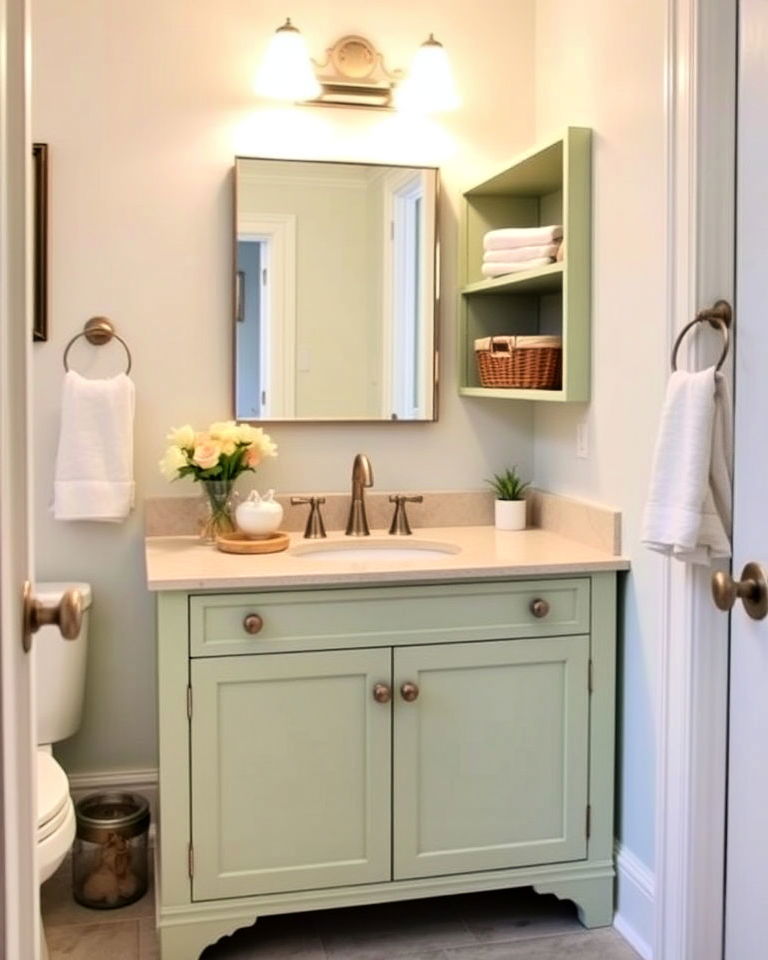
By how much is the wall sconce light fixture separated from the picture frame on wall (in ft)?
1.92

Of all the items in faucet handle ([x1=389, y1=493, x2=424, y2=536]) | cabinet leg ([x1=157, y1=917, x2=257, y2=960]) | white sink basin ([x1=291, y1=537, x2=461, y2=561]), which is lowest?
cabinet leg ([x1=157, y1=917, x2=257, y2=960])

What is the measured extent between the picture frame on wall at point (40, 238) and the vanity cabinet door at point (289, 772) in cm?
103

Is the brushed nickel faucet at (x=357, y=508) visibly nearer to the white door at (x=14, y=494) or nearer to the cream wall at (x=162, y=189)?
the cream wall at (x=162, y=189)

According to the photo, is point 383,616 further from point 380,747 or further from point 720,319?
point 720,319

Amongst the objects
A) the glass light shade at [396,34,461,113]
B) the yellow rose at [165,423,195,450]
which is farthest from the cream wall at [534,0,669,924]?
the yellow rose at [165,423,195,450]

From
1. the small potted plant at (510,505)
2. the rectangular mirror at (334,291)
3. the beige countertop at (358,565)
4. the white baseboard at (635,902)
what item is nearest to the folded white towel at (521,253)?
the rectangular mirror at (334,291)

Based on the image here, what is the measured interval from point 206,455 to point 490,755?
965 millimetres

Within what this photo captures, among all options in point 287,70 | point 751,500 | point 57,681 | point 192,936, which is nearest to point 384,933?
point 192,936

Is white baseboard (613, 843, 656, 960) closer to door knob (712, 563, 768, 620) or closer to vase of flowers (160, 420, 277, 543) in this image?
door knob (712, 563, 768, 620)

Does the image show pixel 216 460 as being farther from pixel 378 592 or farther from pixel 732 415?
pixel 732 415

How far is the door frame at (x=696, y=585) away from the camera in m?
1.87

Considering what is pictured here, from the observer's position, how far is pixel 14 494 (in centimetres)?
111

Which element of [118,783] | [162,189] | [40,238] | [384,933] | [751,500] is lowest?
[384,933]

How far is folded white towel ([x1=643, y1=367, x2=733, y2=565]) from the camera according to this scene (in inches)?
71.5
